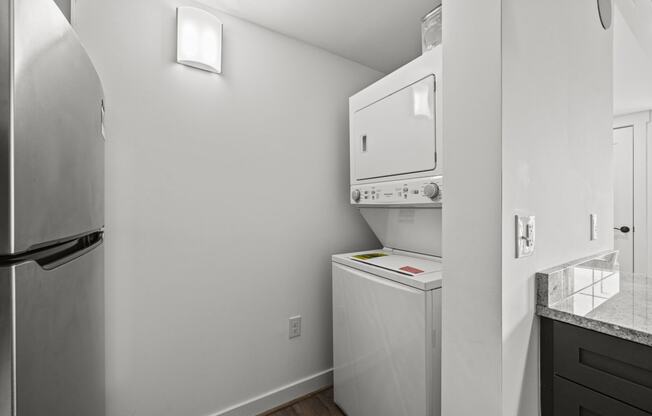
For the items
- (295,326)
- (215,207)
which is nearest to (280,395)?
(295,326)

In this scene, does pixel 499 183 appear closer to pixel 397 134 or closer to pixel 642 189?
pixel 397 134

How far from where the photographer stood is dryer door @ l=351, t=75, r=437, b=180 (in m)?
1.44

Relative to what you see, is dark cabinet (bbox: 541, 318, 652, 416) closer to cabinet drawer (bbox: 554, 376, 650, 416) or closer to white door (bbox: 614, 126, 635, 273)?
cabinet drawer (bbox: 554, 376, 650, 416)

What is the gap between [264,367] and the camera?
74.2 inches

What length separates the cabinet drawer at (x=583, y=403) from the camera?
0.82 m

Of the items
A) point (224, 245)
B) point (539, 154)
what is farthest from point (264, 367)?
point (539, 154)

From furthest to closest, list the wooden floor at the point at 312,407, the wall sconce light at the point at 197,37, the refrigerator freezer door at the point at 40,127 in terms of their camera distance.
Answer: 1. the wooden floor at the point at 312,407
2. the wall sconce light at the point at 197,37
3. the refrigerator freezer door at the point at 40,127

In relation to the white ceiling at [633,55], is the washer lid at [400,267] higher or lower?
lower

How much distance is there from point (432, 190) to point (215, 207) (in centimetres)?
123

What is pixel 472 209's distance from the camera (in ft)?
2.95

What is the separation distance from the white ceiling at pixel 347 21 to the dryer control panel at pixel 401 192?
1.03 metres

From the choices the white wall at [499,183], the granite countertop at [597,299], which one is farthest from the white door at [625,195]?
the white wall at [499,183]

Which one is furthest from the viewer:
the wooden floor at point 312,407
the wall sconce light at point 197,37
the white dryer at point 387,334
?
the wooden floor at point 312,407

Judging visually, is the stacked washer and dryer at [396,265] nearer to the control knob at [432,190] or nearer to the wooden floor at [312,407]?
the control knob at [432,190]
